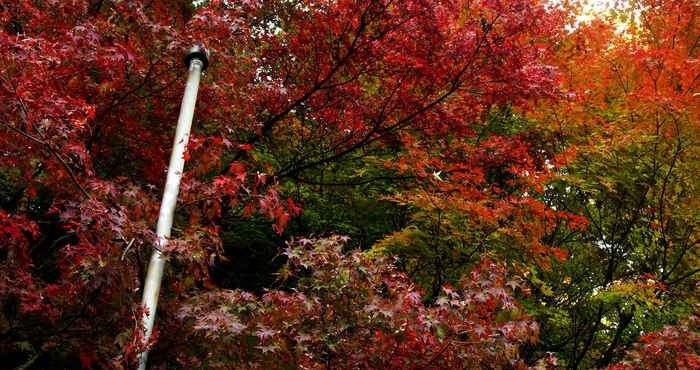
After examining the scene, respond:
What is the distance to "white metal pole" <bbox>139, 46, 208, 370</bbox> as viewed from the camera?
3.62 metres

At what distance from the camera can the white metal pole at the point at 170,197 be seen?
11.9ft

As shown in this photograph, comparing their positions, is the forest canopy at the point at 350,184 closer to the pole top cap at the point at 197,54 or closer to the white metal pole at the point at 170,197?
the white metal pole at the point at 170,197

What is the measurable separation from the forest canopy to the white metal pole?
0.11 meters

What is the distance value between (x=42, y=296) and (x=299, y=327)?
Result: 76.9 inches

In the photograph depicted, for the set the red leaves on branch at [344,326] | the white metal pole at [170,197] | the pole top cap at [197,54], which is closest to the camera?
the white metal pole at [170,197]

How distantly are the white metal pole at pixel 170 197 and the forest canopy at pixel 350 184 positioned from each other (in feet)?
0.37

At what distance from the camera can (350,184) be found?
23.8 ft

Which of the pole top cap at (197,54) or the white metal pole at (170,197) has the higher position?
the pole top cap at (197,54)

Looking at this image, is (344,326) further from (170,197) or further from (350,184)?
(350,184)

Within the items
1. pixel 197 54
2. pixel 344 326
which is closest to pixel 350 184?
pixel 197 54

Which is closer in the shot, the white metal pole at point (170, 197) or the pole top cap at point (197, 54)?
the white metal pole at point (170, 197)

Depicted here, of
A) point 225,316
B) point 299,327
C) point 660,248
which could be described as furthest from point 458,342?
point 660,248

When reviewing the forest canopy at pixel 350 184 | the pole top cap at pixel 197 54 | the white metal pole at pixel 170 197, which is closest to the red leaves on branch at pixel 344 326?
the forest canopy at pixel 350 184

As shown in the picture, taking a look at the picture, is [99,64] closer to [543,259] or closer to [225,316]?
[225,316]
